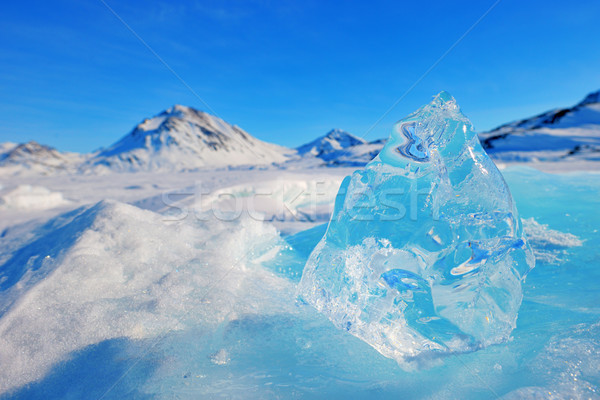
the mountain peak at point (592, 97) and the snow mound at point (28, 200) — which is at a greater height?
the mountain peak at point (592, 97)

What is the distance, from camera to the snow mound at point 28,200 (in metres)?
6.12

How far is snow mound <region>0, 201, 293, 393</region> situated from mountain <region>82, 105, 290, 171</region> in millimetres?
64456

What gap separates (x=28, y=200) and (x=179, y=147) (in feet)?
244

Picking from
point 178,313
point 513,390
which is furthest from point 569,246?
point 178,313

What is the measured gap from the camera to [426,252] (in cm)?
190

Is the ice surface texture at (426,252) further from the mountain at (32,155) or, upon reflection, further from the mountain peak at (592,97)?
the mountain peak at (592,97)

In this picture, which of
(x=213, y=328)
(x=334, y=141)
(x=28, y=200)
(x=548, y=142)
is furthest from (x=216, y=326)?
(x=334, y=141)

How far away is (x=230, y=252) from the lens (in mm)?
3256

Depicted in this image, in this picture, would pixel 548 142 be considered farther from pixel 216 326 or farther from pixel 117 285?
pixel 117 285

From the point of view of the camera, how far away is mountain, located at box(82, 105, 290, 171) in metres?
67.4

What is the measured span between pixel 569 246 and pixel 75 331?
390 centimetres

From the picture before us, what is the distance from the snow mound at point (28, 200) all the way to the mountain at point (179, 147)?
59.7m

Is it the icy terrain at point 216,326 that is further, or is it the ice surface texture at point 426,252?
the ice surface texture at point 426,252

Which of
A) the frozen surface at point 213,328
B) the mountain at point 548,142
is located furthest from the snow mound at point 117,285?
the mountain at point 548,142
